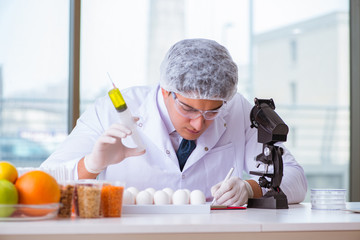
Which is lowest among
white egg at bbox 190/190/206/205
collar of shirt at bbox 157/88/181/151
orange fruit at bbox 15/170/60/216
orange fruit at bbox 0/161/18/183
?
white egg at bbox 190/190/206/205

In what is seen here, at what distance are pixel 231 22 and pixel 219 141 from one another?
179cm

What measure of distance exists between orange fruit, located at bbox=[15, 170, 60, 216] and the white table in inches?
2.0

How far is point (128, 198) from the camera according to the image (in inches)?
62.7

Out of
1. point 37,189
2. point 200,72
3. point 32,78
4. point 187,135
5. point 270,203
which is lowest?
point 270,203

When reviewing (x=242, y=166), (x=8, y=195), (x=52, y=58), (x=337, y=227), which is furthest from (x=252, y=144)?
(x=52, y=58)

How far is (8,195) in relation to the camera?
4.06 ft

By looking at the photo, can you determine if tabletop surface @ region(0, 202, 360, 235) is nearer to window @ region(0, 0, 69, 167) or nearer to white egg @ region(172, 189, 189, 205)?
white egg @ region(172, 189, 189, 205)

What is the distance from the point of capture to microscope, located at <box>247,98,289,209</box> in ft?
6.05

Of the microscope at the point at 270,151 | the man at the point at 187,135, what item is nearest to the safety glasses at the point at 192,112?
the man at the point at 187,135

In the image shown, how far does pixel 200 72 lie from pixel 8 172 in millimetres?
970

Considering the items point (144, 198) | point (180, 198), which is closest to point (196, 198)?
point (180, 198)

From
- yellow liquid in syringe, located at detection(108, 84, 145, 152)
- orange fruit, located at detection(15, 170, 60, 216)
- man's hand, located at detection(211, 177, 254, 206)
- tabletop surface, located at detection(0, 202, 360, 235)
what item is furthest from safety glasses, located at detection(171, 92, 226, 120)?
orange fruit, located at detection(15, 170, 60, 216)

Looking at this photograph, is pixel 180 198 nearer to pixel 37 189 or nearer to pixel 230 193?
pixel 230 193

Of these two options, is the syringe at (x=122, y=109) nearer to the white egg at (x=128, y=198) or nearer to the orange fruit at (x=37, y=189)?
the white egg at (x=128, y=198)
